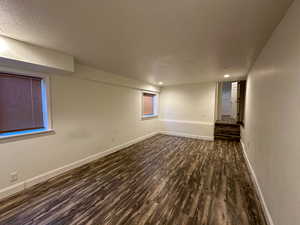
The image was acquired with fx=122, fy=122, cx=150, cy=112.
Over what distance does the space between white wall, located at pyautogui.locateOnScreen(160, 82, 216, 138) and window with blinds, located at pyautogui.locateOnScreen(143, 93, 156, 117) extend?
404 mm

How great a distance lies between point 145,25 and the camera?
1.43 m

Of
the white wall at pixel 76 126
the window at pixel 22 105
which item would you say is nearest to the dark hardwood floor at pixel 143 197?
the white wall at pixel 76 126

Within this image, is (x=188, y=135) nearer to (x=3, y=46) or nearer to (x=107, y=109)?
(x=107, y=109)

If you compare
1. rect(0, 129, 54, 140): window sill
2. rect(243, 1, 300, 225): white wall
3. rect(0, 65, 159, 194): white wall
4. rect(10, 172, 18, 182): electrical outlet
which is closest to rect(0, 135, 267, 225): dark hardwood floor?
rect(10, 172, 18, 182): electrical outlet

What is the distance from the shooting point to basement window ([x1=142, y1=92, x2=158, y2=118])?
5.52m

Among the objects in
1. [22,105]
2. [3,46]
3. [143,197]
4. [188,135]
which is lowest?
[143,197]

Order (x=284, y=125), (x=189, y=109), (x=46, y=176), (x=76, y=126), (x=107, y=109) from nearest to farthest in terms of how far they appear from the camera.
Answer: (x=284, y=125), (x=46, y=176), (x=76, y=126), (x=107, y=109), (x=189, y=109)

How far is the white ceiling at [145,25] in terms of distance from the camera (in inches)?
44.7

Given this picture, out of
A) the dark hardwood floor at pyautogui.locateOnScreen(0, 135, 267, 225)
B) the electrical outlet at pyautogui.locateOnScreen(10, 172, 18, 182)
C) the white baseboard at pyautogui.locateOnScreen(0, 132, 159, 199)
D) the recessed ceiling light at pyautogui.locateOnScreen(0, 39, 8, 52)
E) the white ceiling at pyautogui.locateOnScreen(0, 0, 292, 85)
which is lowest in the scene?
the dark hardwood floor at pyautogui.locateOnScreen(0, 135, 267, 225)

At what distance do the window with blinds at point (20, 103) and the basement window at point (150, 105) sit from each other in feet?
12.1

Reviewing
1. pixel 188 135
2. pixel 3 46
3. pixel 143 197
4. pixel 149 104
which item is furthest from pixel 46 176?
pixel 188 135

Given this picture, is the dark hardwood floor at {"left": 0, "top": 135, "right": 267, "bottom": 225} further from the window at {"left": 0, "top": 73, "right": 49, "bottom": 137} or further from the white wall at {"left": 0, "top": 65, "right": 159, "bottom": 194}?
the window at {"left": 0, "top": 73, "right": 49, "bottom": 137}

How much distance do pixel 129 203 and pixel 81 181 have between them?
3.64 ft

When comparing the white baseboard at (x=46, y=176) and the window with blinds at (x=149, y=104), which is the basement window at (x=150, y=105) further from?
the white baseboard at (x=46, y=176)
